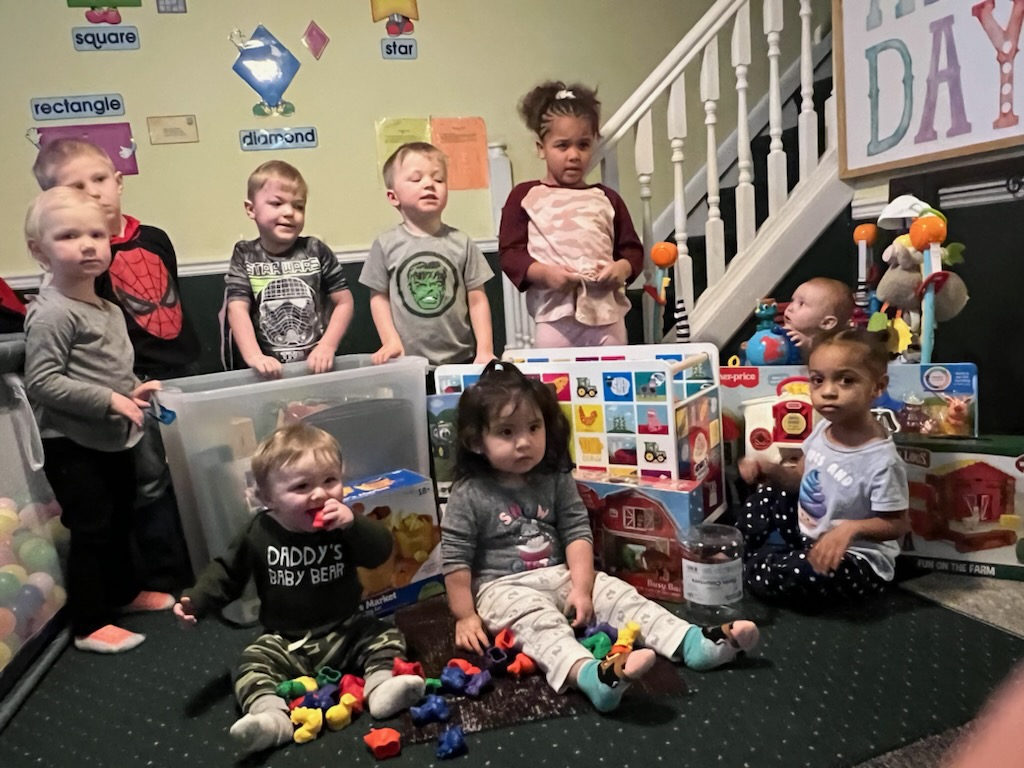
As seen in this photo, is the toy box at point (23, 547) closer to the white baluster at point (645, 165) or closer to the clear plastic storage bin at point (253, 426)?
the clear plastic storage bin at point (253, 426)

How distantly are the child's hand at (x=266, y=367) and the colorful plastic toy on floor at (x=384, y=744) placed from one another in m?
0.87

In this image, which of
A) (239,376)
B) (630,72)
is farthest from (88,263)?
(630,72)

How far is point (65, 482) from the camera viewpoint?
1.47 meters

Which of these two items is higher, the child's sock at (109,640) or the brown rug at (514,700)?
the child's sock at (109,640)

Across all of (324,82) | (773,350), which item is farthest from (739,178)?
(324,82)

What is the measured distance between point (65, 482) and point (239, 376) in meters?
0.41

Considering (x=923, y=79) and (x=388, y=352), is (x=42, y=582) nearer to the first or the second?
(x=388, y=352)

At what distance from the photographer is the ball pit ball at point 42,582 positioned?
137 centimetres

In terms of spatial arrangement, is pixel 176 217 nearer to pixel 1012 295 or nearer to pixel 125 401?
pixel 125 401

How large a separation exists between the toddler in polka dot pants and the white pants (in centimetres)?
26

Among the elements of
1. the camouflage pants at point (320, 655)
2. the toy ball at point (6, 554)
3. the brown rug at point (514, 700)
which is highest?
the toy ball at point (6, 554)

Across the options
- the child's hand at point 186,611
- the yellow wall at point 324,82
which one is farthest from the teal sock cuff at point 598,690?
the yellow wall at point 324,82

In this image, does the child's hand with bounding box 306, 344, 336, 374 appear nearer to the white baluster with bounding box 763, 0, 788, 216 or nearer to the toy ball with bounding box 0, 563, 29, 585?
the toy ball with bounding box 0, 563, 29, 585

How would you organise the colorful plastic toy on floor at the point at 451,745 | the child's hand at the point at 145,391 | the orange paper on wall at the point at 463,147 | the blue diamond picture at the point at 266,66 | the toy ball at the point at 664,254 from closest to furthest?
1. the colorful plastic toy on floor at the point at 451,745
2. the child's hand at the point at 145,391
3. the toy ball at the point at 664,254
4. the blue diamond picture at the point at 266,66
5. the orange paper on wall at the point at 463,147
